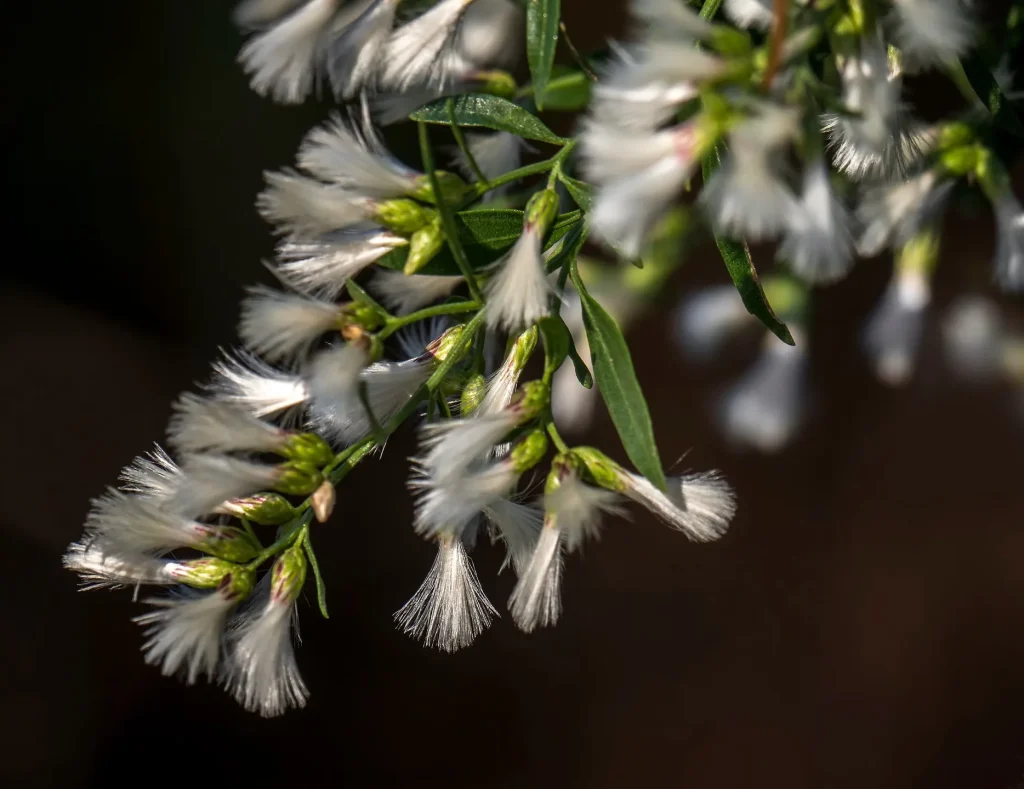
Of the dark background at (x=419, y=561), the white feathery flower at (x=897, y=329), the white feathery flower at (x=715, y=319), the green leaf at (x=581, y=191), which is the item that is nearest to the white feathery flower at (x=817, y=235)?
the green leaf at (x=581, y=191)

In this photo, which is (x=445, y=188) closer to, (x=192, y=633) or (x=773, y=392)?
(x=192, y=633)

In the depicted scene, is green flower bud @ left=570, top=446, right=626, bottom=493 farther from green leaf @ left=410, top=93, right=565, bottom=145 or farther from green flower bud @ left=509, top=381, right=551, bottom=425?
green leaf @ left=410, top=93, right=565, bottom=145

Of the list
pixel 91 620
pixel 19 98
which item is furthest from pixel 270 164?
pixel 91 620

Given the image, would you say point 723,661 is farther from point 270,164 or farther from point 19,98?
point 19,98

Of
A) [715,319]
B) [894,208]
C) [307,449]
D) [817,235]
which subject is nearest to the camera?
[817,235]

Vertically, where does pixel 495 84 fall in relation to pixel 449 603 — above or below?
above

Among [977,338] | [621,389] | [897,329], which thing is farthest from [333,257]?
[977,338]

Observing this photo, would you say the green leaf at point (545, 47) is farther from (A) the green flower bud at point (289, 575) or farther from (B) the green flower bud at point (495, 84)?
(A) the green flower bud at point (289, 575)

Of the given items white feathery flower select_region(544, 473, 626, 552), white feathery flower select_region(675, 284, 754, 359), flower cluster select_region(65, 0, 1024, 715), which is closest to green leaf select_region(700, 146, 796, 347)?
flower cluster select_region(65, 0, 1024, 715)
